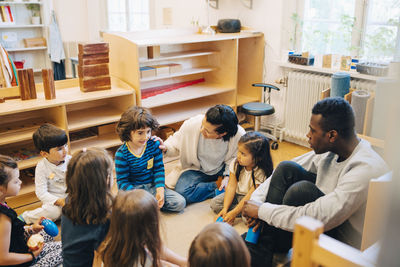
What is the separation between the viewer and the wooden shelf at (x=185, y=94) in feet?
11.3

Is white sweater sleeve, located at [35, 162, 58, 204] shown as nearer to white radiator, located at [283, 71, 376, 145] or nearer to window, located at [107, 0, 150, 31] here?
white radiator, located at [283, 71, 376, 145]

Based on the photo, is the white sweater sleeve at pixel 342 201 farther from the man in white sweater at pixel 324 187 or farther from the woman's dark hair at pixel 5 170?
the woman's dark hair at pixel 5 170

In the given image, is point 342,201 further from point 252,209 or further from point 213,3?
point 213,3

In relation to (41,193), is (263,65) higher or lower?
higher

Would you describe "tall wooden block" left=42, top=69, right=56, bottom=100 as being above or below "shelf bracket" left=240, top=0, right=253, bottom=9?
below

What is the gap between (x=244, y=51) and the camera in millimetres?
4238

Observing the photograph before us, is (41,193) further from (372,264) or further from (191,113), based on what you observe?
(372,264)

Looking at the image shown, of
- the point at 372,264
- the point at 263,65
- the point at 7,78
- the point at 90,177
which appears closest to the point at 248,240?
the point at 90,177

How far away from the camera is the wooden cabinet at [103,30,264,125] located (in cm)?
335

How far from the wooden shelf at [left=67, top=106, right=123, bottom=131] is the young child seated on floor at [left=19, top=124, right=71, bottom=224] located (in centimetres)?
55

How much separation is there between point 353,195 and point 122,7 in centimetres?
541

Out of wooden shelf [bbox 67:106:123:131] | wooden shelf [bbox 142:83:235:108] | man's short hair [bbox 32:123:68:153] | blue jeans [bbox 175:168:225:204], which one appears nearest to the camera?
man's short hair [bbox 32:123:68:153]

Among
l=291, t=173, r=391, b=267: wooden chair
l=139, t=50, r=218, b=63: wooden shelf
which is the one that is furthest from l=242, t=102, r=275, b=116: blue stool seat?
l=291, t=173, r=391, b=267: wooden chair

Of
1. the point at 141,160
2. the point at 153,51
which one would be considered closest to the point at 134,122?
the point at 141,160
